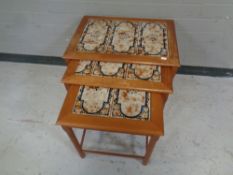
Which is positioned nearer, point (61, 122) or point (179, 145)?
point (61, 122)

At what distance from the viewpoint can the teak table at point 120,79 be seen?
871 millimetres

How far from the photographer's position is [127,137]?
1.39 m

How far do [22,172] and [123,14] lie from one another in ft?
4.02

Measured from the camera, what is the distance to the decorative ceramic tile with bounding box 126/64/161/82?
968 mm

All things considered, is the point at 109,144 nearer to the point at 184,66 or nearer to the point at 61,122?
the point at 61,122

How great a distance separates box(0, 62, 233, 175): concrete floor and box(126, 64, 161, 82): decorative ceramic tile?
0.58 meters

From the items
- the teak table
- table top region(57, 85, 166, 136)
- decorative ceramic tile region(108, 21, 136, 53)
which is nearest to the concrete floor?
the teak table

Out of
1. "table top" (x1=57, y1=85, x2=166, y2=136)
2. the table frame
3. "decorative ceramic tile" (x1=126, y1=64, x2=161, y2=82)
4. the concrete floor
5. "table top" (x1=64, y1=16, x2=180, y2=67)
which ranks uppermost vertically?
"table top" (x1=64, y1=16, x2=180, y2=67)

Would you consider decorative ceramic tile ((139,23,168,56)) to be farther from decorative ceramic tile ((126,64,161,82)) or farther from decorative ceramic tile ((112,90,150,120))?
decorative ceramic tile ((112,90,150,120))

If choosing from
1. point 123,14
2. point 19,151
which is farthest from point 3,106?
point 123,14

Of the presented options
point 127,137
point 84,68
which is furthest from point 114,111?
point 127,137

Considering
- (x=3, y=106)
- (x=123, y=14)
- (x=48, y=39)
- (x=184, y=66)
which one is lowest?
(x=3, y=106)

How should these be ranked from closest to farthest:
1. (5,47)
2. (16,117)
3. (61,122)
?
(61,122), (16,117), (5,47)

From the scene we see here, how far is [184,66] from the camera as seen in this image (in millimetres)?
1674
